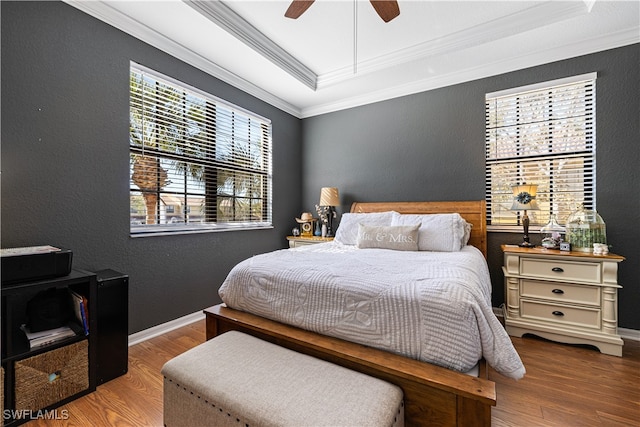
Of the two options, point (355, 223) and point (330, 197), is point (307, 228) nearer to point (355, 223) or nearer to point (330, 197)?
point (330, 197)

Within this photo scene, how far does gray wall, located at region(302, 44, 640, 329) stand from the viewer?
8.14 feet

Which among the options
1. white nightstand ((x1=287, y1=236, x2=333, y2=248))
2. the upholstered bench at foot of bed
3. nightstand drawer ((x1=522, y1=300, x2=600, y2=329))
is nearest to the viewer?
the upholstered bench at foot of bed

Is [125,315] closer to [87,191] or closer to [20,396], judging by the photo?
[20,396]

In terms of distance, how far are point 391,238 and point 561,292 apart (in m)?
1.46

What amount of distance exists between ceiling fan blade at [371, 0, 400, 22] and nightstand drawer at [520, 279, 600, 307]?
247 cm

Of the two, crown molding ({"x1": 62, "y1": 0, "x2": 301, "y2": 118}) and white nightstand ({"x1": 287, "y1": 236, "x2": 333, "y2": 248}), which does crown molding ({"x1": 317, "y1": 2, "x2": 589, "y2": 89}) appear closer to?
crown molding ({"x1": 62, "y1": 0, "x2": 301, "y2": 118})

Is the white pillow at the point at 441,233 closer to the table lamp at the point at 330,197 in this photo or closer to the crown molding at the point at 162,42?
the table lamp at the point at 330,197

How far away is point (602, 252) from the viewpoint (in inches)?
90.7

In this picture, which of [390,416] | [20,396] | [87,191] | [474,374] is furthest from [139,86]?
[474,374]

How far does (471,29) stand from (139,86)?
10.1 feet

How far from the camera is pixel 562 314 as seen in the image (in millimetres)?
2365

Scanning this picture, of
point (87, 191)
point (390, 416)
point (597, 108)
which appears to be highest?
point (597, 108)

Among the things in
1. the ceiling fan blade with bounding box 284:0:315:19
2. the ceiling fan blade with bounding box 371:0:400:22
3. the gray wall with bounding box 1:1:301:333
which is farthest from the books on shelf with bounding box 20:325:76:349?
the ceiling fan blade with bounding box 371:0:400:22

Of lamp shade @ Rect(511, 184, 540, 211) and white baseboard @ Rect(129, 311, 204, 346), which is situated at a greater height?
lamp shade @ Rect(511, 184, 540, 211)
